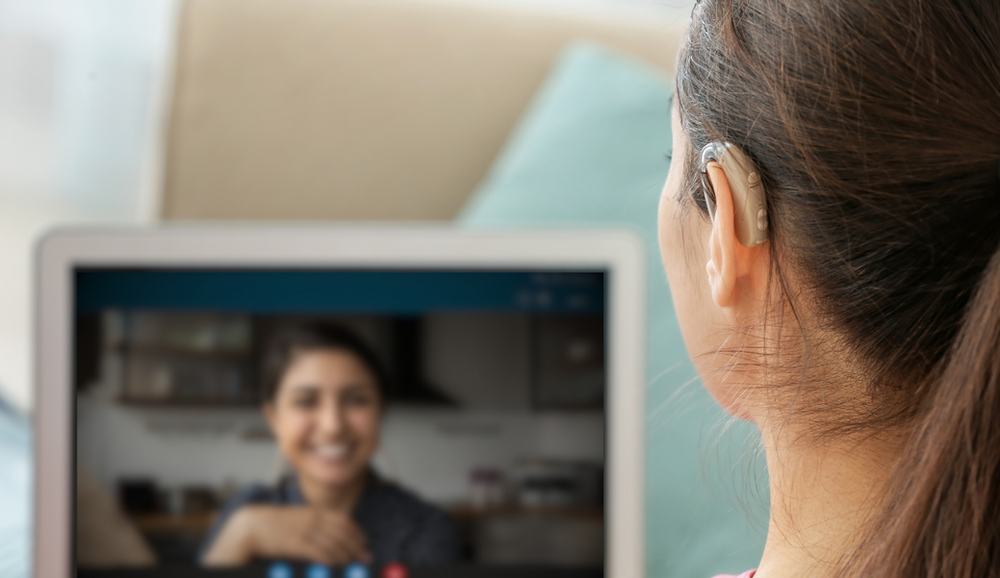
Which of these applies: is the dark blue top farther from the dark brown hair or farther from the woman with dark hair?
the dark brown hair

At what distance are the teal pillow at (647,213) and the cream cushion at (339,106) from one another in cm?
6

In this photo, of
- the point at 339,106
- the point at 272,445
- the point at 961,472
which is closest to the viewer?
the point at 961,472

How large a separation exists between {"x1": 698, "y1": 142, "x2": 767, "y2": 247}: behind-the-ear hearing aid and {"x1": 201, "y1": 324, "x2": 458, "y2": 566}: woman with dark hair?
280mm

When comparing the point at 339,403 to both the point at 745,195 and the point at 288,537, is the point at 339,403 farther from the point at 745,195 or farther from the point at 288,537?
the point at 745,195

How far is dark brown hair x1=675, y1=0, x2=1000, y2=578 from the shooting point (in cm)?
27

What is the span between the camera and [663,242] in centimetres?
41

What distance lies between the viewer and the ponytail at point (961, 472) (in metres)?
0.26

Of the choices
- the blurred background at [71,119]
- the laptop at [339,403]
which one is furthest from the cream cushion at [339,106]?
the laptop at [339,403]

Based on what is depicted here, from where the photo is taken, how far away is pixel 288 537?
1.70 feet

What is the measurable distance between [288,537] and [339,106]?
519 mm

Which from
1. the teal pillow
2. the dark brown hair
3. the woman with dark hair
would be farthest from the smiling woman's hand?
the dark brown hair

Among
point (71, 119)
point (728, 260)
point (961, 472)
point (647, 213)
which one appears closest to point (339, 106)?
point (71, 119)

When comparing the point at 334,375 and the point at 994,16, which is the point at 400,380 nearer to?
the point at 334,375

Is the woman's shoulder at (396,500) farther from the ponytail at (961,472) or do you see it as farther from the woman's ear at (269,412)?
Answer: the ponytail at (961,472)
